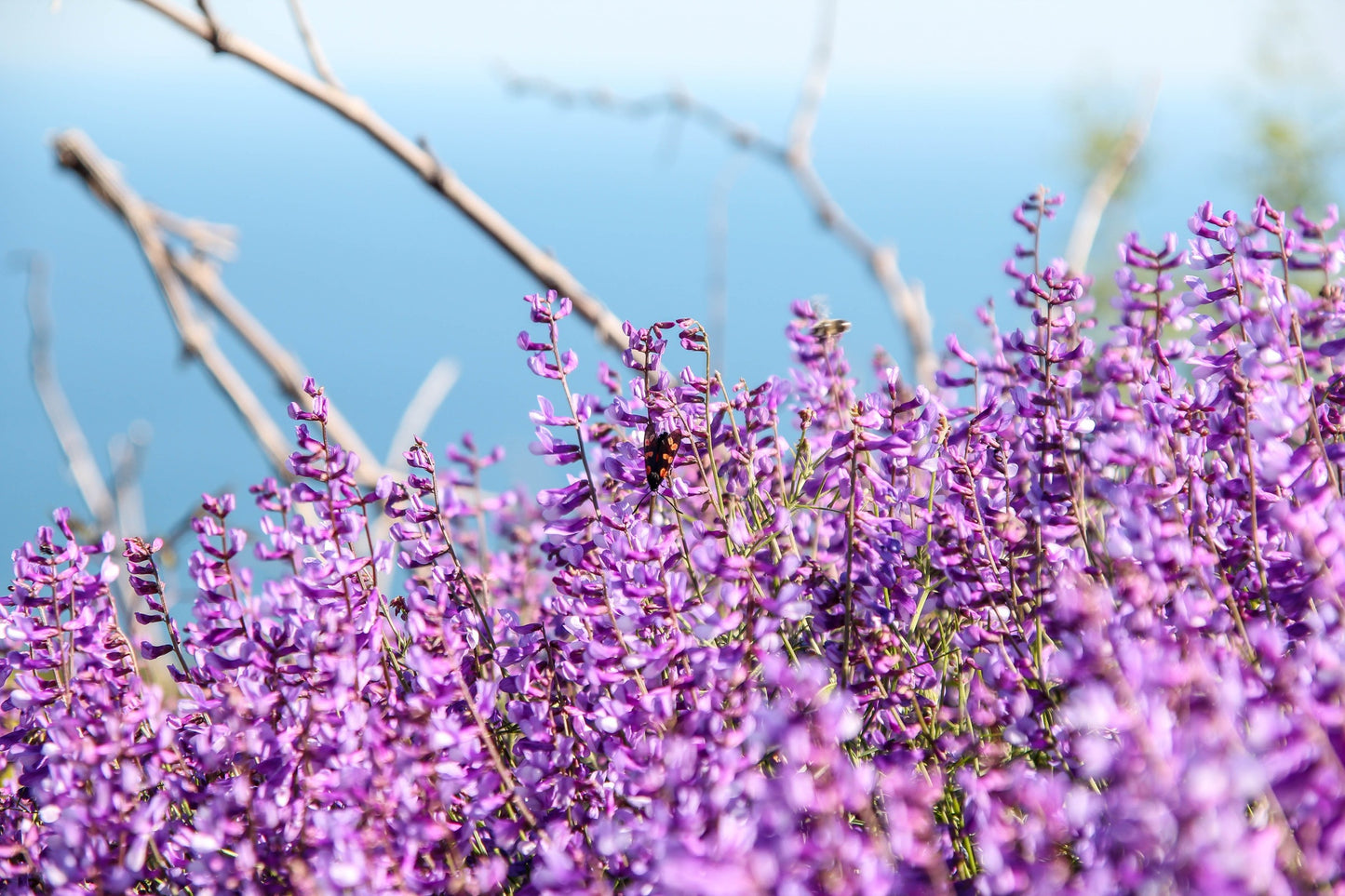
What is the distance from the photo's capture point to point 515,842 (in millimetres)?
949

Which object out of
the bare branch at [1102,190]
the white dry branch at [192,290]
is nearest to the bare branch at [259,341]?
the white dry branch at [192,290]

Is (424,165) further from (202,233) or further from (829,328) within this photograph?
(829,328)

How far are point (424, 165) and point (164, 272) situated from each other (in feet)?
2.87

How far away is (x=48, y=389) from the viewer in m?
2.45

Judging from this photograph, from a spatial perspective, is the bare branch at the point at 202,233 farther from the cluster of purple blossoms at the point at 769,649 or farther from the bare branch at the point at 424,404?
the cluster of purple blossoms at the point at 769,649

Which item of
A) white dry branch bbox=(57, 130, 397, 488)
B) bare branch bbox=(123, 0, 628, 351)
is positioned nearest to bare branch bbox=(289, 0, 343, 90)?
bare branch bbox=(123, 0, 628, 351)

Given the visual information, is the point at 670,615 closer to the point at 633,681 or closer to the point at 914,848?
the point at 633,681

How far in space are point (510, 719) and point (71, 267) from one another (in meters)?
17.8

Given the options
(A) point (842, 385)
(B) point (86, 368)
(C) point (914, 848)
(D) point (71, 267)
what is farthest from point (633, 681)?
(D) point (71, 267)

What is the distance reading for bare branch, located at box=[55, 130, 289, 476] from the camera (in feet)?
7.70

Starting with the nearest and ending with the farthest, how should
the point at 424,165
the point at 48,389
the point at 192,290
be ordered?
the point at 424,165, the point at 48,389, the point at 192,290

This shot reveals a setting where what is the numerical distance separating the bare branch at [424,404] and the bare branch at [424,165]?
38 centimetres

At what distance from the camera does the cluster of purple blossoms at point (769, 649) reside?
0.65m

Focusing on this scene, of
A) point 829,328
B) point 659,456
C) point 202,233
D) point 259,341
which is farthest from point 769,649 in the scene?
point 202,233
